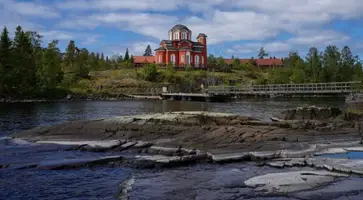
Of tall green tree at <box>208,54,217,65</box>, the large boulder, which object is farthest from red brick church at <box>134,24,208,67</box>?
the large boulder

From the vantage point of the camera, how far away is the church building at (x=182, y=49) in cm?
14075

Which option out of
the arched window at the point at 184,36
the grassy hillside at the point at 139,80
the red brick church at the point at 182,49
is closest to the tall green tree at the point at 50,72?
the grassy hillside at the point at 139,80

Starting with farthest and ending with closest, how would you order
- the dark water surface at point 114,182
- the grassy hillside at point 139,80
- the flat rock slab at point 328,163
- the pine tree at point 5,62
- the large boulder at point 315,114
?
the grassy hillside at point 139,80 → the pine tree at point 5,62 → the large boulder at point 315,114 → the flat rock slab at point 328,163 → the dark water surface at point 114,182

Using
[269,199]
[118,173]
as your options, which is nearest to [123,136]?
[118,173]

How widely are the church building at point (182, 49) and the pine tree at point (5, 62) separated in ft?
206

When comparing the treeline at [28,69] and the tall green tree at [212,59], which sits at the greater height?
the tall green tree at [212,59]

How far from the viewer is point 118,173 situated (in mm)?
19344

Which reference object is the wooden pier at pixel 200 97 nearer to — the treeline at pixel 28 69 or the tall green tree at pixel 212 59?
the treeline at pixel 28 69

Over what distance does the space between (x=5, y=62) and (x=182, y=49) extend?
6861 centimetres

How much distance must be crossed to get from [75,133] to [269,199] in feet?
62.0

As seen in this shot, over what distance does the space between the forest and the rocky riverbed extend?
2473 inches

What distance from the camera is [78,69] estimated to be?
428 feet

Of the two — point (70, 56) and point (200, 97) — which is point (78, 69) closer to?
point (70, 56)

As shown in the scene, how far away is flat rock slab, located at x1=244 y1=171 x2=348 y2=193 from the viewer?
15.8 m
